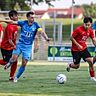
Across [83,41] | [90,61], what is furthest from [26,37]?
[90,61]

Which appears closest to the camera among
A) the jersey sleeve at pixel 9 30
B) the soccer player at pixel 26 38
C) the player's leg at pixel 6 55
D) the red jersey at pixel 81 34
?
the soccer player at pixel 26 38

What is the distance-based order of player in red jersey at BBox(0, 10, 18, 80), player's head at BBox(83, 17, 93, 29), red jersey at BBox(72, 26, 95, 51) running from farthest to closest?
red jersey at BBox(72, 26, 95, 51) → player in red jersey at BBox(0, 10, 18, 80) → player's head at BBox(83, 17, 93, 29)

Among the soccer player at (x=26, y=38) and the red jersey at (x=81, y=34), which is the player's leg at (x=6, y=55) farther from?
the red jersey at (x=81, y=34)

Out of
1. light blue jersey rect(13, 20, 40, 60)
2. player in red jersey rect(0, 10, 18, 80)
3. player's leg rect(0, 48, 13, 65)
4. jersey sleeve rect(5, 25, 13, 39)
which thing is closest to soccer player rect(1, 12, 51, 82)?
light blue jersey rect(13, 20, 40, 60)

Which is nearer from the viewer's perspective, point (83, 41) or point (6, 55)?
point (83, 41)

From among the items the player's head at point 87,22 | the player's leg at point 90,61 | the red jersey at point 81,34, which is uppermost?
the player's head at point 87,22

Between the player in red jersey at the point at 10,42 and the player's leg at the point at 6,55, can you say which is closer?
the player in red jersey at the point at 10,42

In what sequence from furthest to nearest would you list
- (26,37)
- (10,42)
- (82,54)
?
(82,54) → (10,42) → (26,37)

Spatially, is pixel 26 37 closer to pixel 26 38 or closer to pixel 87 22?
pixel 26 38

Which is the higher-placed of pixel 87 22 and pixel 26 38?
pixel 87 22

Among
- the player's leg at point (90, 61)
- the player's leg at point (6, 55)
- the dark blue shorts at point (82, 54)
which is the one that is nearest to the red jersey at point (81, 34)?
the dark blue shorts at point (82, 54)

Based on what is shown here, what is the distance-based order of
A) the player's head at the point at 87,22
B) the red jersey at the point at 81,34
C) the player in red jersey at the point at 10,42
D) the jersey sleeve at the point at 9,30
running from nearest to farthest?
the player's head at the point at 87,22
the player in red jersey at the point at 10,42
the red jersey at the point at 81,34
the jersey sleeve at the point at 9,30

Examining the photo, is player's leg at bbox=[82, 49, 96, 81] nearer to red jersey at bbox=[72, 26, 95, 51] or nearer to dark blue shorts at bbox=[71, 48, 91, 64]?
dark blue shorts at bbox=[71, 48, 91, 64]

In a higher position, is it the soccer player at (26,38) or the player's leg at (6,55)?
the soccer player at (26,38)
